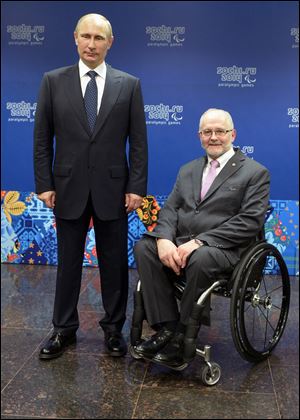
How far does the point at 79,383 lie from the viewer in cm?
251

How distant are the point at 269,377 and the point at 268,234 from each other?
→ 5.78ft

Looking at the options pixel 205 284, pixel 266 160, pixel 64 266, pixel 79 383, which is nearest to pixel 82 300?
pixel 64 266

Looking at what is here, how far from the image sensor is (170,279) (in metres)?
2.63

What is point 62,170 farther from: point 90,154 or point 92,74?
point 92,74

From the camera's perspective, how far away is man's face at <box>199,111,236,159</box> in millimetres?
2729

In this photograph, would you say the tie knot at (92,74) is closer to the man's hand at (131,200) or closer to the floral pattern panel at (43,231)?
the man's hand at (131,200)

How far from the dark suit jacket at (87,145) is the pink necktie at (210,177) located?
304mm

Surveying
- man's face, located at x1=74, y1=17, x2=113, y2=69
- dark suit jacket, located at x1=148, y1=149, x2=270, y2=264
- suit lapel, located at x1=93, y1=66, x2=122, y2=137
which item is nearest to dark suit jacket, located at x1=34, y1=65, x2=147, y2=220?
suit lapel, located at x1=93, y1=66, x2=122, y2=137

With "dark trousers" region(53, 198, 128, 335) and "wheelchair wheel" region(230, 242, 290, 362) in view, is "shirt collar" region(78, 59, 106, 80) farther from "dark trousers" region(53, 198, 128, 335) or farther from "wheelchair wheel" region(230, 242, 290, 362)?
"wheelchair wheel" region(230, 242, 290, 362)

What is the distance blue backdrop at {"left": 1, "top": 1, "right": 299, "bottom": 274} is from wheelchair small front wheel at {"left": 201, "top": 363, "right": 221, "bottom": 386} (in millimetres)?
1920

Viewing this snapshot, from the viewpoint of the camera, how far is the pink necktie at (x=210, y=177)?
2.75 meters

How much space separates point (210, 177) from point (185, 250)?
454 mm

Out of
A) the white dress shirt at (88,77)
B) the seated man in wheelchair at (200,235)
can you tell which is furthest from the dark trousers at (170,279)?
the white dress shirt at (88,77)

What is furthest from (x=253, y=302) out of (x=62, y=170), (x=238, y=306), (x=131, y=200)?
(x=62, y=170)
